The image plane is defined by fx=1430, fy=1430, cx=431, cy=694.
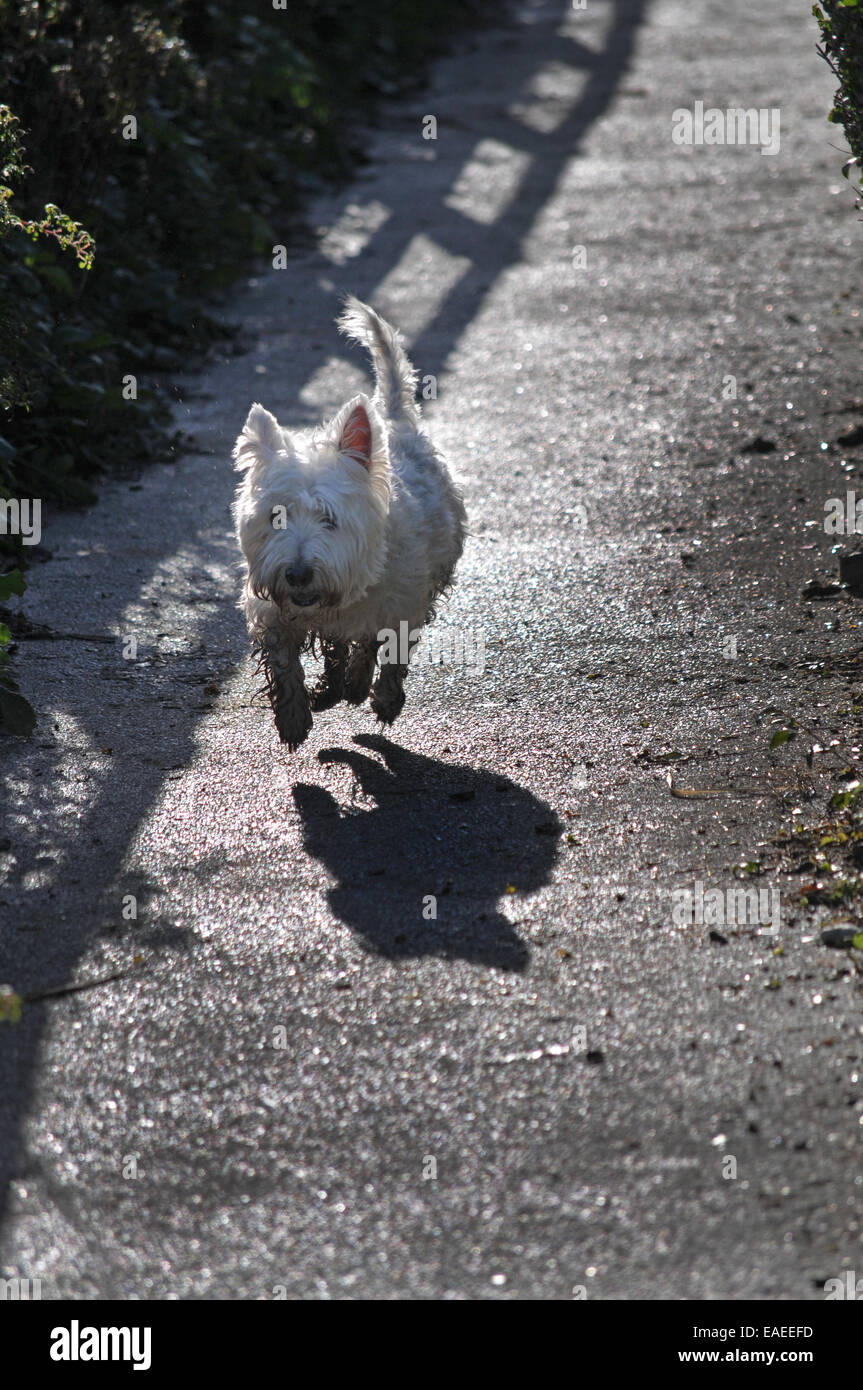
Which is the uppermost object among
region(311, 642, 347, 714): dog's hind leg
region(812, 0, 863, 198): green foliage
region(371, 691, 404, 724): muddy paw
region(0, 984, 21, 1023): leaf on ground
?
region(812, 0, 863, 198): green foliage

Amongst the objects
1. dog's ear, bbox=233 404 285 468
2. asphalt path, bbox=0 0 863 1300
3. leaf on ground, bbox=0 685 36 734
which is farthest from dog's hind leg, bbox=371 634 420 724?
leaf on ground, bbox=0 685 36 734

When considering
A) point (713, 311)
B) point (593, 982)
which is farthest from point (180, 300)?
point (593, 982)

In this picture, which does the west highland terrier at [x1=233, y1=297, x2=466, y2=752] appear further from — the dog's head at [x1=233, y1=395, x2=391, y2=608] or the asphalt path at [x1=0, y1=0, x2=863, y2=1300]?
the asphalt path at [x1=0, y1=0, x2=863, y2=1300]

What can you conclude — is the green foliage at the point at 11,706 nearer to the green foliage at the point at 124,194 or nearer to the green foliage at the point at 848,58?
the green foliage at the point at 124,194

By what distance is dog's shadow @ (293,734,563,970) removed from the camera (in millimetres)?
4000

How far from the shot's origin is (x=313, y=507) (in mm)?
4555

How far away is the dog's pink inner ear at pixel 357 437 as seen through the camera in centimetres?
468

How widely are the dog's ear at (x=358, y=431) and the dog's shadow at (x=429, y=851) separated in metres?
1.08

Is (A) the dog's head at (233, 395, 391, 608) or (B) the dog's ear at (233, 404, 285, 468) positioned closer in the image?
(A) the dog's head at (233, 395, 391, 608)

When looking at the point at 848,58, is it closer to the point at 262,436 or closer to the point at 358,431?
the point at 358,431

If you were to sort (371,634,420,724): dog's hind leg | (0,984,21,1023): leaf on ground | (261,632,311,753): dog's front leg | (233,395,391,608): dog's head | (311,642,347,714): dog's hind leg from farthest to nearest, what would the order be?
(311,642,347,714): dog's hind leg → (371,634,420,724): dog's hind leg → (261,632,311,753): dog's front leg → (233,395,391,608): dog's head → (0,984,21,1023): leaf on ground

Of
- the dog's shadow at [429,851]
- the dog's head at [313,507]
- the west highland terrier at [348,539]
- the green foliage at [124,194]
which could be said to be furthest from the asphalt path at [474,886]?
the dog's head at [313,507]

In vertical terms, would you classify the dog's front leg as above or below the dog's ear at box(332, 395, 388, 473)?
below
